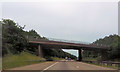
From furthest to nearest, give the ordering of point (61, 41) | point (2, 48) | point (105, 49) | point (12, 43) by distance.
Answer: point (105, 49)
point (61, 41)
point (12, 43)
point (2, 48)

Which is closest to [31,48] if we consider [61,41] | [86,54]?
[61,41]

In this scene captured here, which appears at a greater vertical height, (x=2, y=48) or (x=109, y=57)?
(x=2, y=48)

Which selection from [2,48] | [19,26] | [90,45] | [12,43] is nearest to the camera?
[2,48]

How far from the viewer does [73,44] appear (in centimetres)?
8919

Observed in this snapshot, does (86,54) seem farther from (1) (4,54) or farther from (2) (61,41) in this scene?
(1) (4,54)

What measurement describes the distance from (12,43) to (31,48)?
106 ft

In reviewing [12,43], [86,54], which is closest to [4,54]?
[12,43]

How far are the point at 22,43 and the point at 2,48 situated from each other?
17.2 m

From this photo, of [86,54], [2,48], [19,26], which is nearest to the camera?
[2,48]

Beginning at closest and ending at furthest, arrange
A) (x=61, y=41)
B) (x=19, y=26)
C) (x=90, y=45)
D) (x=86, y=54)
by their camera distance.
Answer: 1. (x=19, y=26)
2. (x=61, y=41)
3. (x=90, y=45)
4. (x=86, y=54)

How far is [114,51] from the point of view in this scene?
96.6 metres

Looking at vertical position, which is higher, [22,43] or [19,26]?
[19,26]

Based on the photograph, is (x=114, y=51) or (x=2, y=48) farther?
(x=114, y=51)

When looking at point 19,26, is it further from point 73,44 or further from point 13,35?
point 73,44
